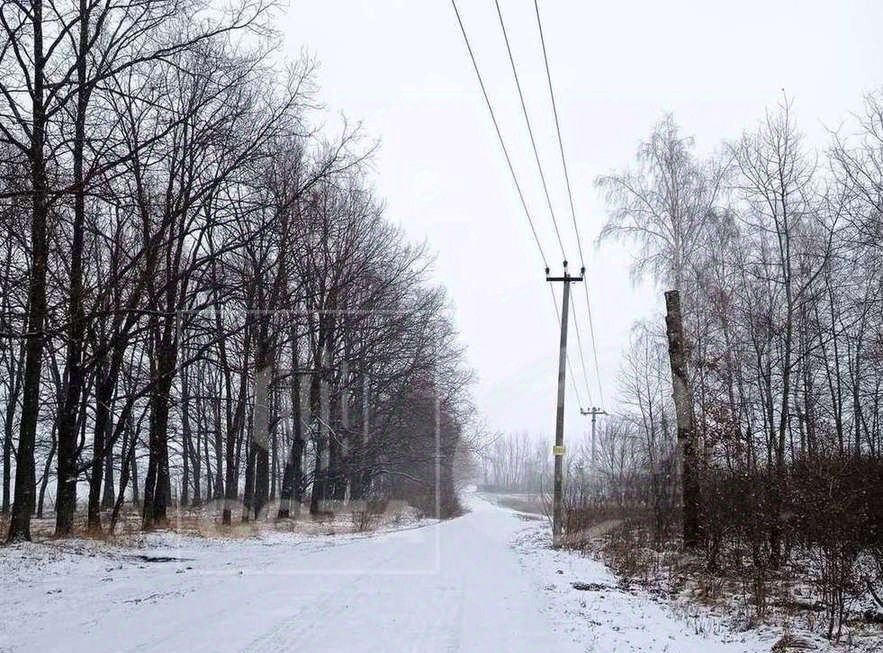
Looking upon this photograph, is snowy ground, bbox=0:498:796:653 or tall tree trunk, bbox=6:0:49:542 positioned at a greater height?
tall tree trunk, bbox=6:0:49:542

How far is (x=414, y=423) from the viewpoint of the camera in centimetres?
3403

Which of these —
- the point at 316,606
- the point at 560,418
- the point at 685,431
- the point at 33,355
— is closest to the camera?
the point at 316,606

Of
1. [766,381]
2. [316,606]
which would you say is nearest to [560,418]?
[766,381]

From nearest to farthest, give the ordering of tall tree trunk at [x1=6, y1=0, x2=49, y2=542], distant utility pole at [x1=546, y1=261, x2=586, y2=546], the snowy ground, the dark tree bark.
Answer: the snowy ground, tall tree trunk at [x1=6, y1=0, x2=49, y2=542], the dark tree bark, distant utility pole at [x1=546, y1=261, x2=586, y2=546]

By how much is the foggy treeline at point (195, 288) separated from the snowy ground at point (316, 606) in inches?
127

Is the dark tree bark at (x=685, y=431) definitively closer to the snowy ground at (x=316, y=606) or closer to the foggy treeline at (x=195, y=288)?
the snowy ground at (x=316, y=606)

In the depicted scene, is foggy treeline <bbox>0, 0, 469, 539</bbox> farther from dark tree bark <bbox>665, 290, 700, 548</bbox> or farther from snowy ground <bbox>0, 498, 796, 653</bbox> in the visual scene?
dark tree bark <bbox>665, 290, 700, 548</bbox>

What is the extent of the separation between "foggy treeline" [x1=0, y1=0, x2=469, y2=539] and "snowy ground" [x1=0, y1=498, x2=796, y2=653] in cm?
321

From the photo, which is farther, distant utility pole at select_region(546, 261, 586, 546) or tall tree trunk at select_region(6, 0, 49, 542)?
distant utility pole at select_region(546, 261, 586, 546)

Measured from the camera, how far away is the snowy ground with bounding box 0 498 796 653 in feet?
21.4

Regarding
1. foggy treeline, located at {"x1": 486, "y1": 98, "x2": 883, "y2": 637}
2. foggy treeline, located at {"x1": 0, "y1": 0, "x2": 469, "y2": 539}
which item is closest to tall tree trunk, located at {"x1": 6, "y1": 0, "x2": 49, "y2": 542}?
foggy treeline, located at {"x1": 0, "y1": 0, "x2": 469, "y2": 539}

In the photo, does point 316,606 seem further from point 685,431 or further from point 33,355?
point 685,431

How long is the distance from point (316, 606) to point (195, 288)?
13.1m

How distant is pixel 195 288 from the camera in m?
19.2
